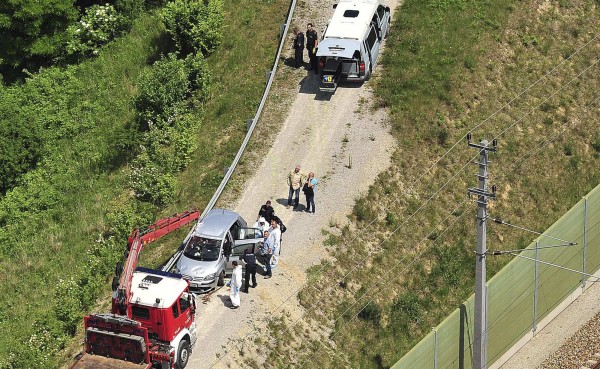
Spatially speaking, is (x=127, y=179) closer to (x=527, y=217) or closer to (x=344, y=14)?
(x=344, y=14)

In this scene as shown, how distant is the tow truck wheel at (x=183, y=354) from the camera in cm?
3316

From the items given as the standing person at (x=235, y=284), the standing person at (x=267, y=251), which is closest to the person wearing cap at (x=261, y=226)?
the standing person at (x=267, y=251)

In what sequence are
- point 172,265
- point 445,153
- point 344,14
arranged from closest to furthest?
1. point 172,265
2. point 445,153
3. point 344,14

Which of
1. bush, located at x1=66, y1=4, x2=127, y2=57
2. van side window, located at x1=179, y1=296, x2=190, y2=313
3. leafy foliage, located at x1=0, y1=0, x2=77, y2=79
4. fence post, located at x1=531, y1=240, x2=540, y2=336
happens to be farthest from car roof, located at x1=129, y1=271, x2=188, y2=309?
bush, located at x1=66, y1=4, x2=127, y2=57

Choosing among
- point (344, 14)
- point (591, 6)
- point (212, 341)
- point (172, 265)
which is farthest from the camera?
point (591, 6)

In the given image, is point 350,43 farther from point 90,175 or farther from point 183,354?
point 183,354

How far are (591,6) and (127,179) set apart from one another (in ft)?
74.4

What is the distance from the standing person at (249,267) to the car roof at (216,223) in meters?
1.08

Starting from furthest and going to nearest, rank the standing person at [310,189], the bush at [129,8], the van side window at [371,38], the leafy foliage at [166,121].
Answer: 1. the bush at [129,8]
2. the van side window at [371,38]
3. the leafy foliage at [166,121]
4. the standing person at [310,189]

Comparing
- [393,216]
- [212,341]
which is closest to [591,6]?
[393,216]

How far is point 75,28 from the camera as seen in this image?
51.9 m

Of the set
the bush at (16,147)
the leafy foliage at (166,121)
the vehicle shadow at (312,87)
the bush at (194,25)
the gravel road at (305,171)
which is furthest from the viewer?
the bush at (194,25)

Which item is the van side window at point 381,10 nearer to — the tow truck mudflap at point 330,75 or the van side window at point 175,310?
the tow truck mudflap at point 330,75

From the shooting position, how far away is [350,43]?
1754 inches
